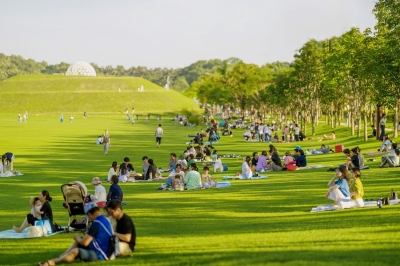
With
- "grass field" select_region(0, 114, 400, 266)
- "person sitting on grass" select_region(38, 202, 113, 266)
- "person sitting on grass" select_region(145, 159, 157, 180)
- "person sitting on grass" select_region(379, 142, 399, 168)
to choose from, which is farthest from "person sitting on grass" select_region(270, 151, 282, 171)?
"person sitting on grass" select_region(38, 202, 113, 266)

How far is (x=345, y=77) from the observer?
56.9m

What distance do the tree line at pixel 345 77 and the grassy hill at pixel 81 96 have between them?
48777 mm

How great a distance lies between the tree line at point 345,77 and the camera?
41500 millimetres

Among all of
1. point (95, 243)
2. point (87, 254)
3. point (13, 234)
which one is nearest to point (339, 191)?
point (95, 243)

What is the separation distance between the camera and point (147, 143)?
59312 millimetres

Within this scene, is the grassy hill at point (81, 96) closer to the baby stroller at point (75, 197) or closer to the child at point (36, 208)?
the baby stroller at point (75, 197)

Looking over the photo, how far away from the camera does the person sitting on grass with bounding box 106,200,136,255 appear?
12.5 metres

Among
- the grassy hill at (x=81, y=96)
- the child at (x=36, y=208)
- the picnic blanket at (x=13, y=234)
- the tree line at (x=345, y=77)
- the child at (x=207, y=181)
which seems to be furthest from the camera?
the grassy hill at (x=81, y=96)

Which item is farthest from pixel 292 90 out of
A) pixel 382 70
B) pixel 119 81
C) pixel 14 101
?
pixel 119 81

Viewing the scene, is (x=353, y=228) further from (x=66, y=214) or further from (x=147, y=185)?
(x=147, y=185)

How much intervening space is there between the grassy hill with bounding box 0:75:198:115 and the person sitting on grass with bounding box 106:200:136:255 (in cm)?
13781

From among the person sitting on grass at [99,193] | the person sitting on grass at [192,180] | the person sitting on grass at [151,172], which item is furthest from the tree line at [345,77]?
the person sitting on grass at [99,193]

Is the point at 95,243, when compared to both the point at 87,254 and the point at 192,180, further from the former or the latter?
the point at 192,180

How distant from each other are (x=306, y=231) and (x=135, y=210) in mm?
6984
